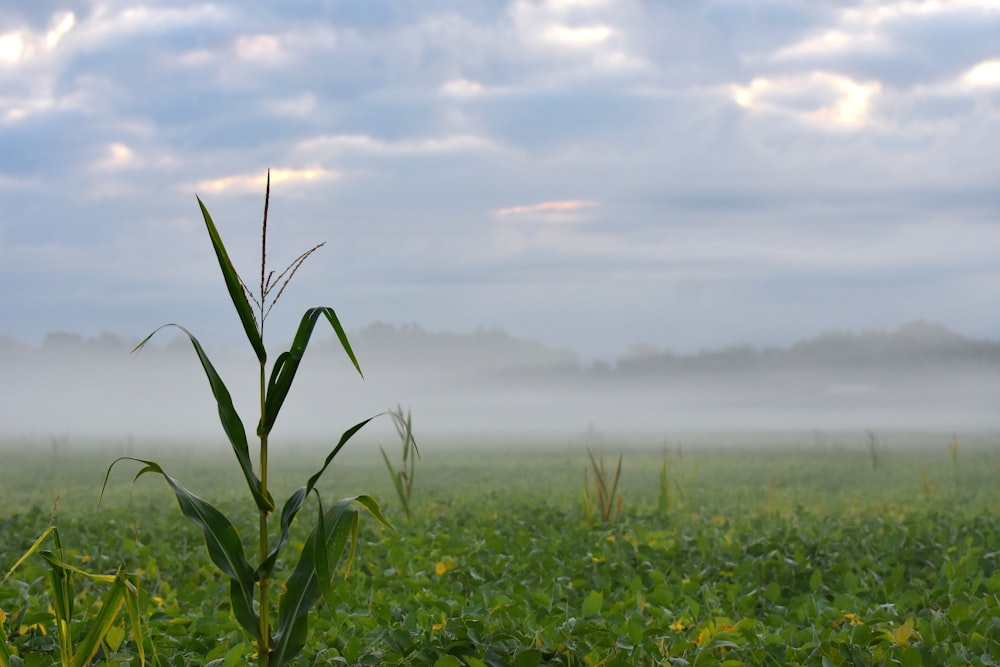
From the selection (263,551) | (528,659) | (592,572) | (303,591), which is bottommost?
(592,572)

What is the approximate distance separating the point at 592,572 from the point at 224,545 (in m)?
2.50

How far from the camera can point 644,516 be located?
679cm

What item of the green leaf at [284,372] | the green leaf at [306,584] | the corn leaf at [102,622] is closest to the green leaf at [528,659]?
the green leaf at [306,584]

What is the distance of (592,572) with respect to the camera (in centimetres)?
438

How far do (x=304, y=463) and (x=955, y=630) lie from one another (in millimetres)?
10164

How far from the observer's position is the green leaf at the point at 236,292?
223 cm

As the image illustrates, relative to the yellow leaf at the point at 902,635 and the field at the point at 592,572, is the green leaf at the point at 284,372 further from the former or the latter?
the yellow leaf at the point at 902,635

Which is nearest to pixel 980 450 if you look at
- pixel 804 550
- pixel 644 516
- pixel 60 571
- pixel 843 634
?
pixel 644 516

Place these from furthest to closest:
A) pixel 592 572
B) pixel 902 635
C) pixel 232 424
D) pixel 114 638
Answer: pixel 592 572, pixel 902 635, pixel 114 638, pixel 232 424

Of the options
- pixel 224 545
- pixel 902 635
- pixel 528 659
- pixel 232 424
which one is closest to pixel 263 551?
pixel 224 545

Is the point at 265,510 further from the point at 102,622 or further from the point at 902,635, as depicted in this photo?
the point at 902,635

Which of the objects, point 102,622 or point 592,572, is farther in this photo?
point 592,572

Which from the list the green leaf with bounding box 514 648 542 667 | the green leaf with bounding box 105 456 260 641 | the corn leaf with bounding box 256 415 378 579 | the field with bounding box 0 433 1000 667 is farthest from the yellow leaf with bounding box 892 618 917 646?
the green leaf with bounding box 105 456 260 641

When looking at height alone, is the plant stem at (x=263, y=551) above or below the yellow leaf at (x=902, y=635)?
above
